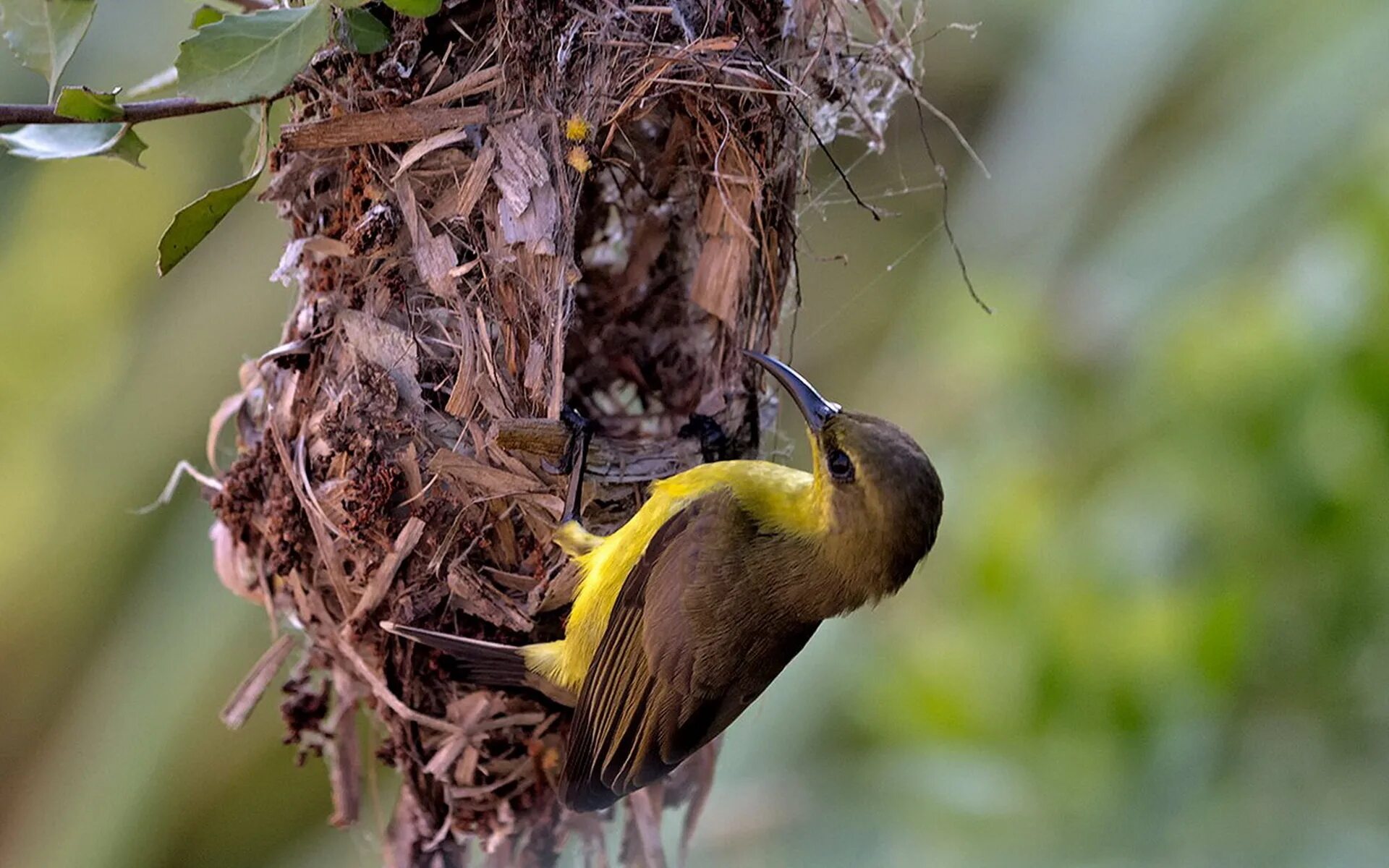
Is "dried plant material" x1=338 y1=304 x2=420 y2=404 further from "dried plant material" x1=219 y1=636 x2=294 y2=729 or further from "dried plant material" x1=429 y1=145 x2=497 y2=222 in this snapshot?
"dried plant material" x1=219 y1=636 x2=294 y2=729

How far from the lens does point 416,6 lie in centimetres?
186

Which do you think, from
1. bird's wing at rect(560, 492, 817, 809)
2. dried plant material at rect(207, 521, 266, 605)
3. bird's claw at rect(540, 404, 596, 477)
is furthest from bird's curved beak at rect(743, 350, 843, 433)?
dried plant material at rect(207, 521, 266, 605)

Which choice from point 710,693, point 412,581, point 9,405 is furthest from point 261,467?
point 9,405

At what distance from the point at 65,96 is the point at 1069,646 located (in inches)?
104

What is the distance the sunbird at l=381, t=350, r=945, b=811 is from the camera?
219 centimetres

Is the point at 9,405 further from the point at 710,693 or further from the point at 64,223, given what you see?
the point at 710,693

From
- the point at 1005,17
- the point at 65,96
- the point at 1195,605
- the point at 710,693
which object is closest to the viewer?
the point at 65,96

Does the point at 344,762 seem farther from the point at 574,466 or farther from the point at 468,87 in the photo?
the point at 468,87

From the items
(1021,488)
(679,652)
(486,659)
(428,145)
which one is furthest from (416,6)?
(1021,488)

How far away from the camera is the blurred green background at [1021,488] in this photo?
122 inches

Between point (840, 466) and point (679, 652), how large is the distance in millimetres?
486

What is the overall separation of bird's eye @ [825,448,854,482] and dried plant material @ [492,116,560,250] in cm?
70

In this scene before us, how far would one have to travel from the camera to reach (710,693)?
2.26 metres

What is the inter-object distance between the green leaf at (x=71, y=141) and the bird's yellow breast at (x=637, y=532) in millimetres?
979
